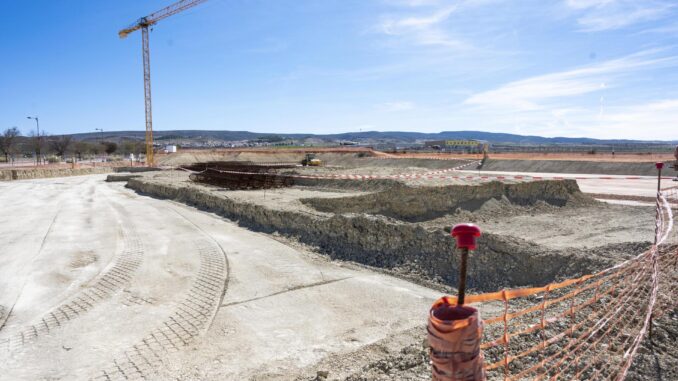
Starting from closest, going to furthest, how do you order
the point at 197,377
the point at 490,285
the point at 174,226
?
the point at 197,377 → the point at 490,285 → the point at 174,226

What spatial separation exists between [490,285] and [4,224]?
622 inches

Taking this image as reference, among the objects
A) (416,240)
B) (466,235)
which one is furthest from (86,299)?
(466,235)

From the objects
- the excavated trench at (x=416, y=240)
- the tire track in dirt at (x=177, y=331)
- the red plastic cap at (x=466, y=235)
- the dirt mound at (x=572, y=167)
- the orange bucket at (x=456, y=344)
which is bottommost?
the tire track in dirt at (x=177, y=331)

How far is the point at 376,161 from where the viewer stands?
163 feet

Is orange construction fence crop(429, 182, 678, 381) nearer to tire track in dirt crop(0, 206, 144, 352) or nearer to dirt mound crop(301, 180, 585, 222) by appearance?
tire track in dirt crop(0, 206, 144, 352)

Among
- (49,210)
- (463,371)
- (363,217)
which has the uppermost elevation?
(463,371)

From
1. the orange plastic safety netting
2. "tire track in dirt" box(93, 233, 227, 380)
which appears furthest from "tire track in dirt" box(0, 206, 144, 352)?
the orange plastic safety netting

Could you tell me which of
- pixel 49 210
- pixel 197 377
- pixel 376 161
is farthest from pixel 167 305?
pixel 376 161

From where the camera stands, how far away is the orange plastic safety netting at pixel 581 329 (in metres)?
3.94

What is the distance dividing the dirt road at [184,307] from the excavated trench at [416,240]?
0.76 metres

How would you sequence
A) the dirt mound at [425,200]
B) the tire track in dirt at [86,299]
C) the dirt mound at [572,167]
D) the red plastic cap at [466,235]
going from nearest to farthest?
the red plastic cap at [466,235] < the tire track in dirt at [86,299] < the dirt mound at [425,200] < the dirt mound at [572,167]

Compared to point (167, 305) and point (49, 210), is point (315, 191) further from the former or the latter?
point (167, 305)

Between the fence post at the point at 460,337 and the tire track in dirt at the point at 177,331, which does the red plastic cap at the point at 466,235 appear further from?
the tire track in dirt at the point at 177,331

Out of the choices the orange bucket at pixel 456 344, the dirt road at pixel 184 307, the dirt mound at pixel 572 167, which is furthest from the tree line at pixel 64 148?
the orange bucket at pixel 456 344
